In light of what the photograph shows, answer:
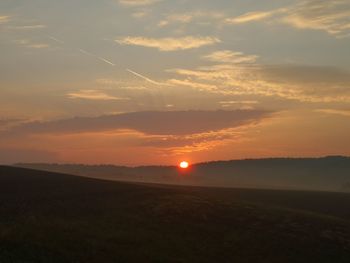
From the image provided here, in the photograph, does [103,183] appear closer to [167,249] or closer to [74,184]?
[74,184]

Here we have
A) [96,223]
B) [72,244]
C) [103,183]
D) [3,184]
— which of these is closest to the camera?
[72,244]

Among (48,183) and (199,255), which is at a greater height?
(48,183)

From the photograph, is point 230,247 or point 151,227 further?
point 151,227

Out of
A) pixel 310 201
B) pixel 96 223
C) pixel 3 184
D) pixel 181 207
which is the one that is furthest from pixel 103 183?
pixel 310 201

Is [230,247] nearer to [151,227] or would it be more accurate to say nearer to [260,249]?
[260,249]

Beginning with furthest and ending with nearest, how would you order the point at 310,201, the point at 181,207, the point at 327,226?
the point at 310,201, the point at 181,207, the point at 327,226

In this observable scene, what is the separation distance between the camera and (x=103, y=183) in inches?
2825

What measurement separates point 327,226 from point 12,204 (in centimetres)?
3327

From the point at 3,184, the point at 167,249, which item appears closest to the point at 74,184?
the point at 3,184

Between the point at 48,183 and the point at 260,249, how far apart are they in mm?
35074

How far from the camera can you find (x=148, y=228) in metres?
44.6

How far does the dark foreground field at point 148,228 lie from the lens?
35.7m

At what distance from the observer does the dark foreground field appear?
35.7 metres

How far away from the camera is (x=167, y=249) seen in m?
38.3
